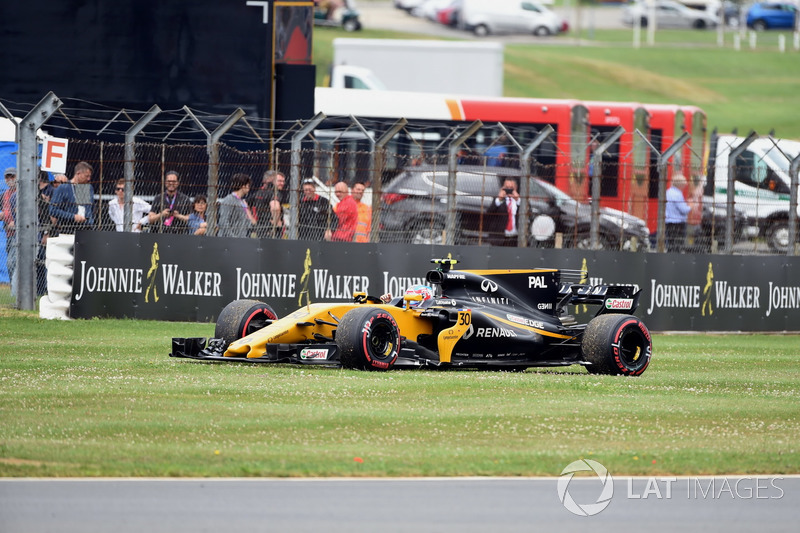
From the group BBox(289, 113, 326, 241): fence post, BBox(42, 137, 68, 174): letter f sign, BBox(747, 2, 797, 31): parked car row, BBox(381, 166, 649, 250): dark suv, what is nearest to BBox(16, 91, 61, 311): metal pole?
BBox(42, 137, 68, 174): letter f sign

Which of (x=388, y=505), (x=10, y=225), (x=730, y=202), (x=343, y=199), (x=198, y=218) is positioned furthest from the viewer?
(x=730, y=202)

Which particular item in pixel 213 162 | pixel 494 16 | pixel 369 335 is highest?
pixel 494 16

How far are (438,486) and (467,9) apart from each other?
68246 mm

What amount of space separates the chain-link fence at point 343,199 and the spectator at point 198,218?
0.05 ft

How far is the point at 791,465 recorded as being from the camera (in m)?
9.15

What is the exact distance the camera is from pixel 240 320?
1399 cm

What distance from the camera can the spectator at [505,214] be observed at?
20.7m

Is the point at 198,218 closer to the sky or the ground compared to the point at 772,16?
closer to the ground

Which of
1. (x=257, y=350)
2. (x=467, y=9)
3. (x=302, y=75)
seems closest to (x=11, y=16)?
(x=302, y=75)

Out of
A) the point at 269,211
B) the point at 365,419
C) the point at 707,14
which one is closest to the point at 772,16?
the point at 707,14

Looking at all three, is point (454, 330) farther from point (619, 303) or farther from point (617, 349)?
point (619, 303)

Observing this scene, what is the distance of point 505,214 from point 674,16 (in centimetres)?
6806

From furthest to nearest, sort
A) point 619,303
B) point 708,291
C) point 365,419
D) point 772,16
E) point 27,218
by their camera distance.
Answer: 1. point 772,16
2. point 708,291
3. point 27,218
4. point 619,303
5. point 365,419

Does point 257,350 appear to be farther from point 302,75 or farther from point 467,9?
point 467,9
